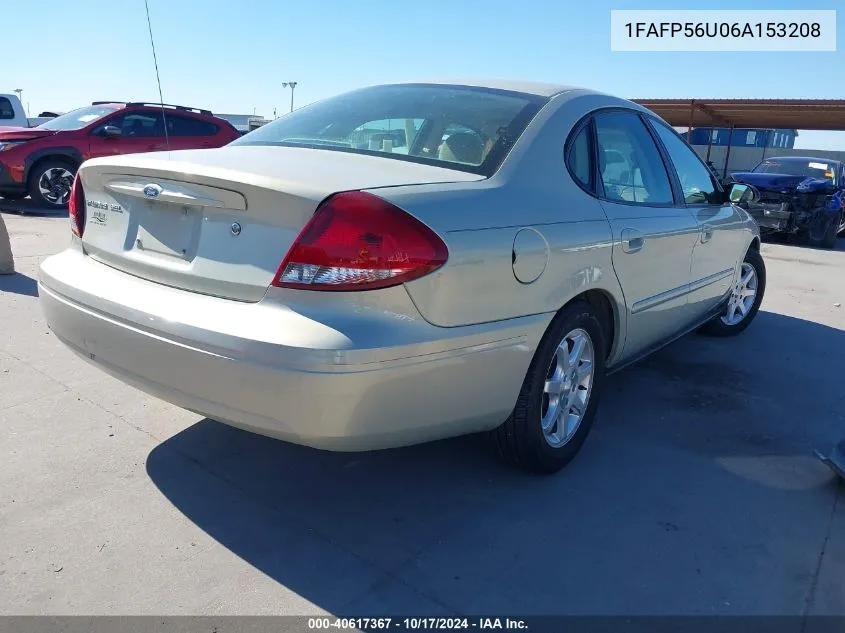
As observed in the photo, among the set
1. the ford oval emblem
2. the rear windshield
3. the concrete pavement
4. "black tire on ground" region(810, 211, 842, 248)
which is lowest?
"black tire on ground" region(810, 211, 842, 248)

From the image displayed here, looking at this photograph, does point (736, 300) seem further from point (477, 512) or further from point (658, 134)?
point (477, 512)

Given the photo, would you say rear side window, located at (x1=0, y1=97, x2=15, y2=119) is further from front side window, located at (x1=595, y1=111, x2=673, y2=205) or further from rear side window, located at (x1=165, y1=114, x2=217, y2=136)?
front side window, located at (x1=595, y1=111, x2=673, y2=205)

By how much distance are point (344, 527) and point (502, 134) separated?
1619 mm

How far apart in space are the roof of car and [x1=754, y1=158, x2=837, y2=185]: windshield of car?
32.1 ft

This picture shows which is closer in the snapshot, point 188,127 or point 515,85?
point 515,85

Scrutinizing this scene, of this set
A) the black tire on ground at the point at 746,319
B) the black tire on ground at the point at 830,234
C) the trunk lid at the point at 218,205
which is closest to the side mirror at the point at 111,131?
the trunk lid at the point at 218,205

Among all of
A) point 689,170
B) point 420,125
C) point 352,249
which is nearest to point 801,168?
point 689,170

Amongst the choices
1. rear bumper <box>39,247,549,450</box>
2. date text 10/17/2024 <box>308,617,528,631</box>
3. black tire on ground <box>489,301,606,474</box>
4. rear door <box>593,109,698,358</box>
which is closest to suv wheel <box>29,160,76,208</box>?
rear bumper <box>39,247,549,450</box>

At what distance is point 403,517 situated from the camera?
103 inches

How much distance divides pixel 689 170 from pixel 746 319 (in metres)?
1.85

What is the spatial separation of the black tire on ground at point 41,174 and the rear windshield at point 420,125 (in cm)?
868

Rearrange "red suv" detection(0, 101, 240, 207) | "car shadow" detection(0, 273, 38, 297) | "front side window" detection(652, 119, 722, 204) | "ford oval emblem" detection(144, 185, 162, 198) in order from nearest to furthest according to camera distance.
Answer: "ford oval emblem" detection(144, 185, 162, 198) < "front side window" detection(652, 119, 722, 204) < "car shadow" detection(0, 273, 38, 297) < "red suv" detection(0, 101, 240, 207)

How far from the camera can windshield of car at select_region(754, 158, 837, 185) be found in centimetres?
1136

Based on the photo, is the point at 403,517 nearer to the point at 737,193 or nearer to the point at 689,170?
the point at 689,170
